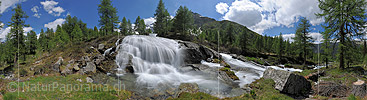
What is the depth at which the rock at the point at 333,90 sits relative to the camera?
373 inches

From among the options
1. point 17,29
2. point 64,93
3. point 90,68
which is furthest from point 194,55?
point 17,29

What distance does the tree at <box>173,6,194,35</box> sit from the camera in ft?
A: 165

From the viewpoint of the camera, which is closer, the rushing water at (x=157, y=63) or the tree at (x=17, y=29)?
the rushing water at (x=157, y=63)

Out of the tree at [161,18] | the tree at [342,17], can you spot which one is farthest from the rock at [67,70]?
the tree at [161,18]

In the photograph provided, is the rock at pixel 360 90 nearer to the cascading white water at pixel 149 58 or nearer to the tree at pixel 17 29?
the cascading white water at pixel 149 58

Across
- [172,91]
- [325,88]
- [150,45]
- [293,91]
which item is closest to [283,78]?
[293,91]

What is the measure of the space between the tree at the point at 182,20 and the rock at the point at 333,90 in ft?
139

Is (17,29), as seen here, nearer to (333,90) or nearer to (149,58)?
(149,58)

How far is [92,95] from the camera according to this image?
957 centimetres

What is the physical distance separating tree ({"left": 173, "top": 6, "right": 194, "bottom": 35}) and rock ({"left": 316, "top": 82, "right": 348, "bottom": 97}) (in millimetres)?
42293

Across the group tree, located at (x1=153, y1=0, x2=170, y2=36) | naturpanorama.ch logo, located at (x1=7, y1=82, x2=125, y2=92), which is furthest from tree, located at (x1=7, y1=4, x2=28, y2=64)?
tree, located at (x1=153, y1=0, x2=170, y2=36)

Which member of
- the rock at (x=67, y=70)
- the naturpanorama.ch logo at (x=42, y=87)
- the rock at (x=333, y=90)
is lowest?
the rock at (x=333, y=90)

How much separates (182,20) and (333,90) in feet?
145

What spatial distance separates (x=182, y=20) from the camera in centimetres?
5041
